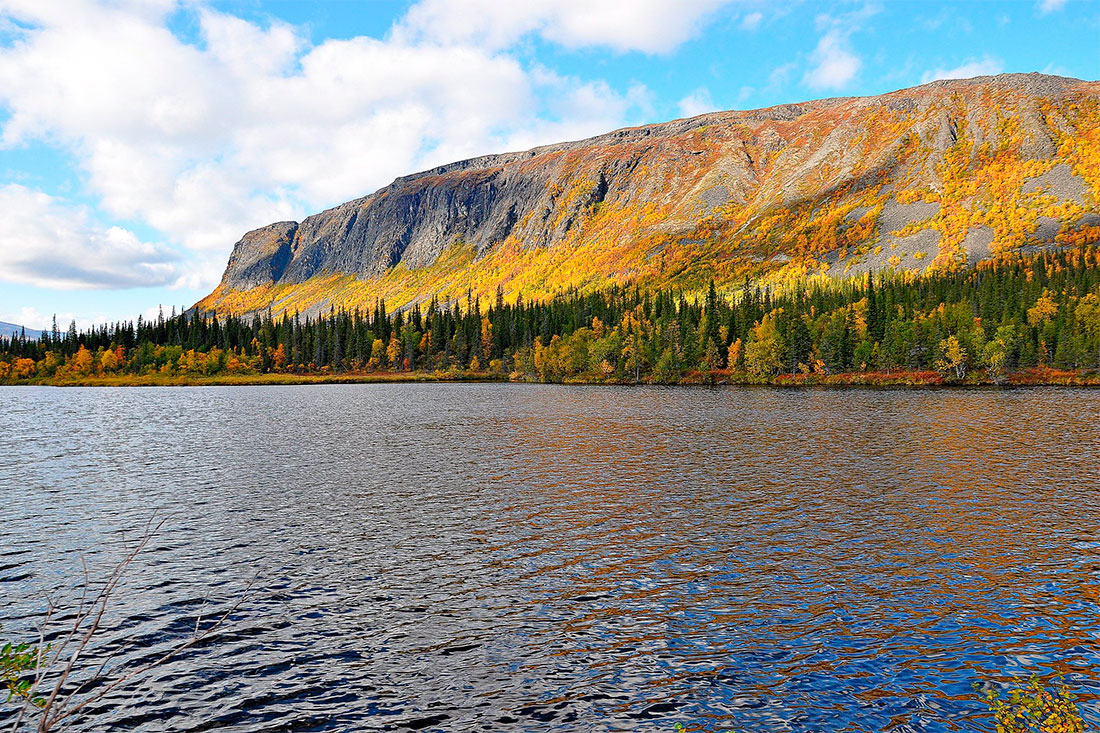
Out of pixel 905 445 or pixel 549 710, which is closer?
pixel 549 710

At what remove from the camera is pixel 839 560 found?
1073 inches

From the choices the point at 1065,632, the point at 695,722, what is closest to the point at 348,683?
the point at 695,722

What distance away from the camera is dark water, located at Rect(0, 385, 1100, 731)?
55.1ft

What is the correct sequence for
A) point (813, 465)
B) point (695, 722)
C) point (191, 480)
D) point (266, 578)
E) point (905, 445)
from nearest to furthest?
point (695, 722), point (266, 578), point (191, 480), point (813, 465), point (905, 445)


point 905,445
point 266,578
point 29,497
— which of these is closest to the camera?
point 266,578

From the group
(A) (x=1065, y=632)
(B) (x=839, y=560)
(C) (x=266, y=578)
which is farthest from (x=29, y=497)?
(A) (x=1065, y=632)

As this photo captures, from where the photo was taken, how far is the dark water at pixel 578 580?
16797 millimetres

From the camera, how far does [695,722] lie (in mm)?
15586

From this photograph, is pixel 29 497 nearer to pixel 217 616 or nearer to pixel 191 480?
pixel 191 480

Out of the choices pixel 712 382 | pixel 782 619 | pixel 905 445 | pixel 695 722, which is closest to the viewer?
pixel 695 722

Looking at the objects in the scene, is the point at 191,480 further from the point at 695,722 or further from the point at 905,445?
the point at 905,445

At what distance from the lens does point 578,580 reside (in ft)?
83.9

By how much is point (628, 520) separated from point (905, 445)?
→ 3932cm

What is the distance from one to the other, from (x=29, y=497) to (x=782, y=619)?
44899 mm
